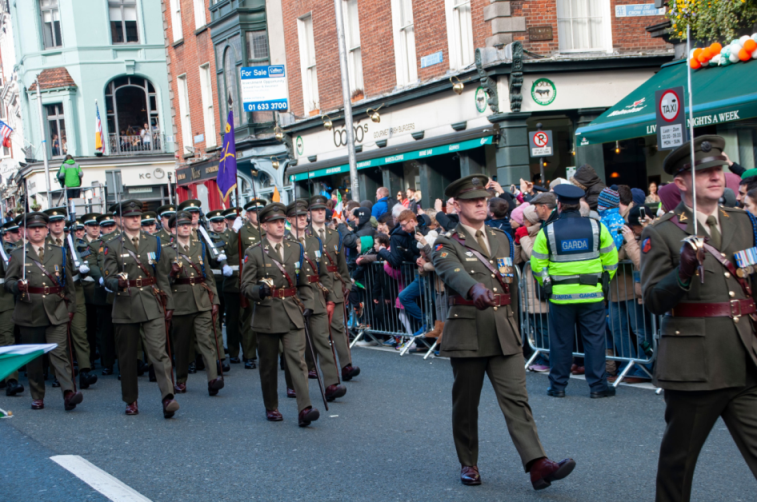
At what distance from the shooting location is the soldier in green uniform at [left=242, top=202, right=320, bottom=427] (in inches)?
318

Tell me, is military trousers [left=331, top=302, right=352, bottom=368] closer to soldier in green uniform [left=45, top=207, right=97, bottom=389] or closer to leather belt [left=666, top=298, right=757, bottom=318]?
soldier in green uniform [left=45, top=207, right=97, bottom=389]

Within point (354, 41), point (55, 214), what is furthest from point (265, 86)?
point (55, 214)

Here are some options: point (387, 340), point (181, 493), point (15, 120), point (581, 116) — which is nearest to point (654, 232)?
point (181, 493)

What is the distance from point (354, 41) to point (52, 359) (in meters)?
15.2

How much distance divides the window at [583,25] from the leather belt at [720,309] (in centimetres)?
1401

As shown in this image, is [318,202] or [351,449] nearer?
[351,449]

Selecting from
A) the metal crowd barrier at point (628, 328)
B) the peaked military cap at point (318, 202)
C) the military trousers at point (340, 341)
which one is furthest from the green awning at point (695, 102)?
the military trousers at point (340, 341)

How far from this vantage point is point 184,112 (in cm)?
3481

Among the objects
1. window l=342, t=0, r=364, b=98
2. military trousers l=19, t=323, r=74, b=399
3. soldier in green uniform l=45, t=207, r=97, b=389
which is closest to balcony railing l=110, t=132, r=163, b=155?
window l=342, t=0, r=364, b=98

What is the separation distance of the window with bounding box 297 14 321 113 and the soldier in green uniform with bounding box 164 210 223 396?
15150 millimetres

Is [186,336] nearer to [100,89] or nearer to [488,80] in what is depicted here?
[488,80]

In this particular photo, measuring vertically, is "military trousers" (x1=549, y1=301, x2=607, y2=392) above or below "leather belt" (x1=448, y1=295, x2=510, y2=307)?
below

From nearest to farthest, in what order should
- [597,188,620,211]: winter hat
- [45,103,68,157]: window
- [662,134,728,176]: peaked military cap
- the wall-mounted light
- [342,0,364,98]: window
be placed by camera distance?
[662,134,728,176]: peaked military cap → [597,188,620,211]: winter hat → the wall-mounted light → [342,0,364,98]: window → [45,103,68,157]: window

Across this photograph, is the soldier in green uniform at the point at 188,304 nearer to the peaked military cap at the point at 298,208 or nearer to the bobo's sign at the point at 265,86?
the peaked military cap at the point at 298,208
